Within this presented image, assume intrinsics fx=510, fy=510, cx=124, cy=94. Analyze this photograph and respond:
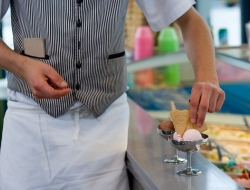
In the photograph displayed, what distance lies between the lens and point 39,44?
6.50 ft

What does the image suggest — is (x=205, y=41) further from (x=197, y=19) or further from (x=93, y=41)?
(x=93, y=41)

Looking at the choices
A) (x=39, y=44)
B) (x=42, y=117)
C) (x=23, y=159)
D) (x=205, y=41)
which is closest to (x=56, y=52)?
(x=39, y=44)

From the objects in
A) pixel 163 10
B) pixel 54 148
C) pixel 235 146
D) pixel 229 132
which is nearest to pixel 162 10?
pixel 163 10

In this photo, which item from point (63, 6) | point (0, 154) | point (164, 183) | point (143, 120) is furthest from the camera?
point (143, 120)

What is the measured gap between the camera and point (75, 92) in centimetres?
202

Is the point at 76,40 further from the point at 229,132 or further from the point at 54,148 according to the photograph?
the point at 229,132

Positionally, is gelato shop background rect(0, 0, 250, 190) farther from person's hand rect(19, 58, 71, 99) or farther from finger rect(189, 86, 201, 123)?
person's hand rect(19, 58, 71, 99)

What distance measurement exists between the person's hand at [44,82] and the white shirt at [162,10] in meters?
0.36

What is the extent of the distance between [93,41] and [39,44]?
8.3 inches

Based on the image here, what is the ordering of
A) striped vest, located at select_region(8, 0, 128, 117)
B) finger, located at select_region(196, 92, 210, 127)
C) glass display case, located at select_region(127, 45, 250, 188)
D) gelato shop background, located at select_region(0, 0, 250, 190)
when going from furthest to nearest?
glass display case, located at select_region(127, 45, 250, 188), striped vest, located at select_region(8, 0, 128, 117), gelato shop background, located at select_region(0, 0, 250, 190), finger, located at select_region(196, 92, 210, 127)

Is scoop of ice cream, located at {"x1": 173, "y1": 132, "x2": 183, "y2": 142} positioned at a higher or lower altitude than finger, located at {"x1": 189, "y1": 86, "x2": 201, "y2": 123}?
lower

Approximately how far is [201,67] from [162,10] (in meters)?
0.36

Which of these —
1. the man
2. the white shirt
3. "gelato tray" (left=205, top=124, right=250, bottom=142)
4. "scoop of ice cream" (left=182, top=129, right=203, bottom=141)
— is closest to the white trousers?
the man

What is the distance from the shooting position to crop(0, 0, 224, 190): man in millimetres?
1981
